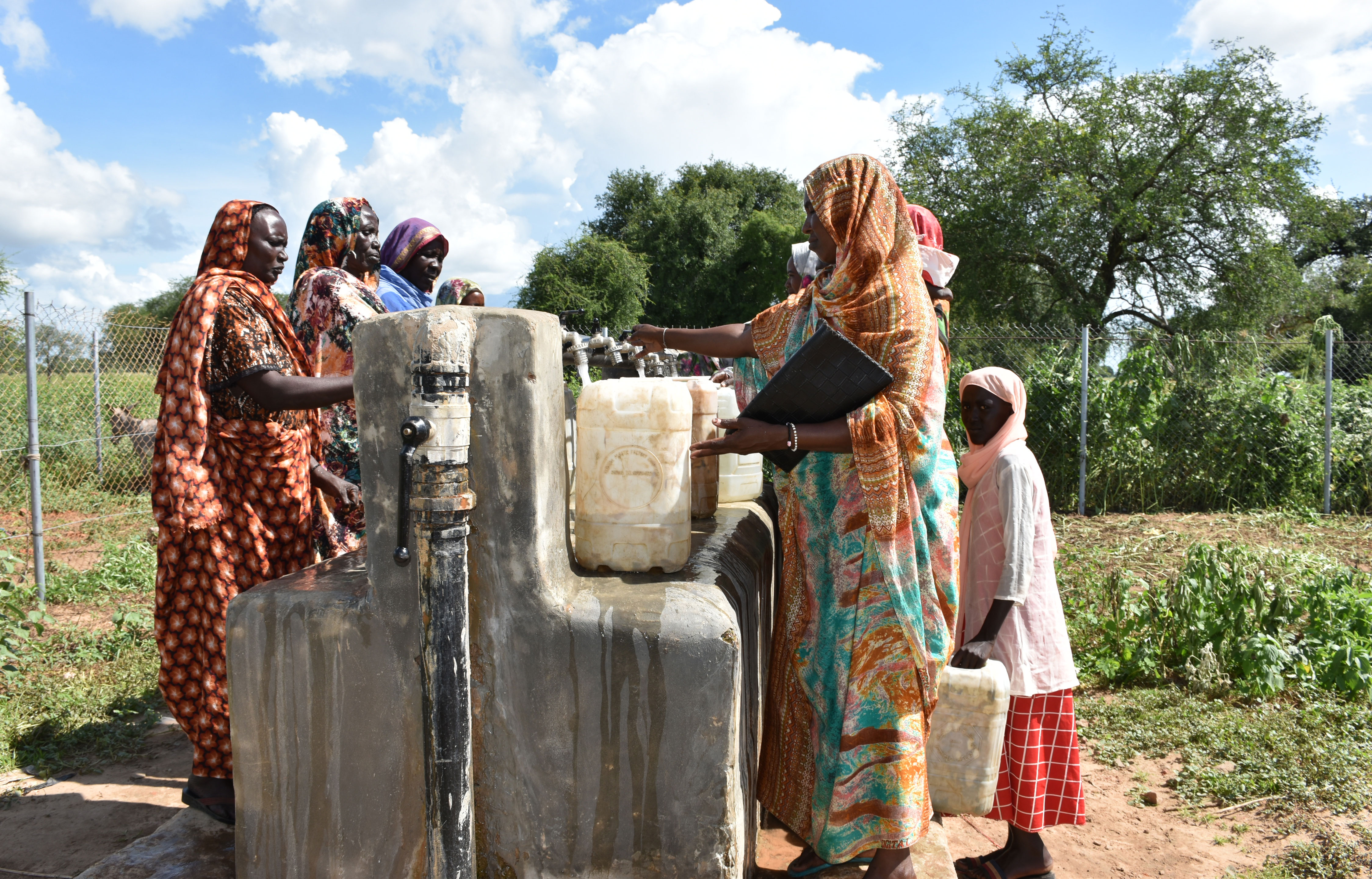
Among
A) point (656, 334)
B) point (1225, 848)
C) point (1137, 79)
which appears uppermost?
point (1137, 79)

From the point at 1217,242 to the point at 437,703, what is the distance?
1741 cm

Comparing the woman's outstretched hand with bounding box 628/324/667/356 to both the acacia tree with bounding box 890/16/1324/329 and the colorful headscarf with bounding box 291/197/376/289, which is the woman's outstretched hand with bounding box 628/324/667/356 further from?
the acacia tree with bounding box 890/16/1324/329

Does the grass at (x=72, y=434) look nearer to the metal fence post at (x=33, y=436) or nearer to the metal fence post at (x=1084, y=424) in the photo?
the metal fence post at (x=33, y=436)

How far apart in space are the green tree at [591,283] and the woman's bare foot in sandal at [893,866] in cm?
2122

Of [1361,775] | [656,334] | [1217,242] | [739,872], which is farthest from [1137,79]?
[739,872]

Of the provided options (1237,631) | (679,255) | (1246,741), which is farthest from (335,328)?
(679,255)

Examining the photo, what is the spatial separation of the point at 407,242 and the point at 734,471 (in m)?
1.89

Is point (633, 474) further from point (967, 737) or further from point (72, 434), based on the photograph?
point (72, 434)

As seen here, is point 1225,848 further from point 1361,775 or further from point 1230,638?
point 1230,638

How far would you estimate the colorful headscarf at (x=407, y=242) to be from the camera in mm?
3676

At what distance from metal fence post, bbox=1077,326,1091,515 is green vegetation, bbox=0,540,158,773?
26.8 feet

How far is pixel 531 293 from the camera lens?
25.4 metres

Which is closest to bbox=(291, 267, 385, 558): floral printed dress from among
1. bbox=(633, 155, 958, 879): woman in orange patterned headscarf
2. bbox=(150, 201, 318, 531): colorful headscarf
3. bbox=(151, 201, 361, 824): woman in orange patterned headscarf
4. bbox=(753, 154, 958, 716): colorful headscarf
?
→ bbox=(151, 201, 361, 824): woman in orange patterned headscarf

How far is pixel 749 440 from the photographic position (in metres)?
1.94
